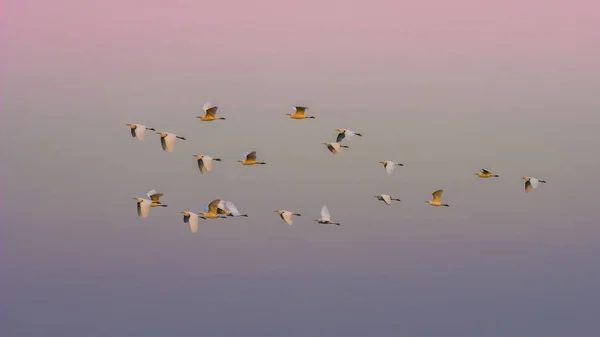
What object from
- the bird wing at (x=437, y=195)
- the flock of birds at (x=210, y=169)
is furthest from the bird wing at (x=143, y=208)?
the bird wing at (x=437, y=195)

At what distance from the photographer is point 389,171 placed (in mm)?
72438

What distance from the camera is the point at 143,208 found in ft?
218

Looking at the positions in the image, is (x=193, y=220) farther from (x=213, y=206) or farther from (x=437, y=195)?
(x=437, y=195)

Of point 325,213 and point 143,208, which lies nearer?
point 143,208

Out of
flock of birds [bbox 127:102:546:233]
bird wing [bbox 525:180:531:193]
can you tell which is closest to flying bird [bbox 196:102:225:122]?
flock of birds [bbox 127:102:546:233]

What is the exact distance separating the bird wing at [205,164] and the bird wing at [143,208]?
9.70ft

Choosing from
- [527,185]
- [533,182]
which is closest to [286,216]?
[527,185]

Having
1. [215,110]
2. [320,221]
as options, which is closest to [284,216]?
[320,221]

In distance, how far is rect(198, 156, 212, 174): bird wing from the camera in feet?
218

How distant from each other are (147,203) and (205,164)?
3201 mm

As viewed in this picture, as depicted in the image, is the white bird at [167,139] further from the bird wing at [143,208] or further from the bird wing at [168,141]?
the bird wing at [143,208]

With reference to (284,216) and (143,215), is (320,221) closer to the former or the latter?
(284,216)

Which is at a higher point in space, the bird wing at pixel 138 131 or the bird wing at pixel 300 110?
the bird wing at pixel 300 110

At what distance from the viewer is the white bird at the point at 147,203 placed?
65.7 m
